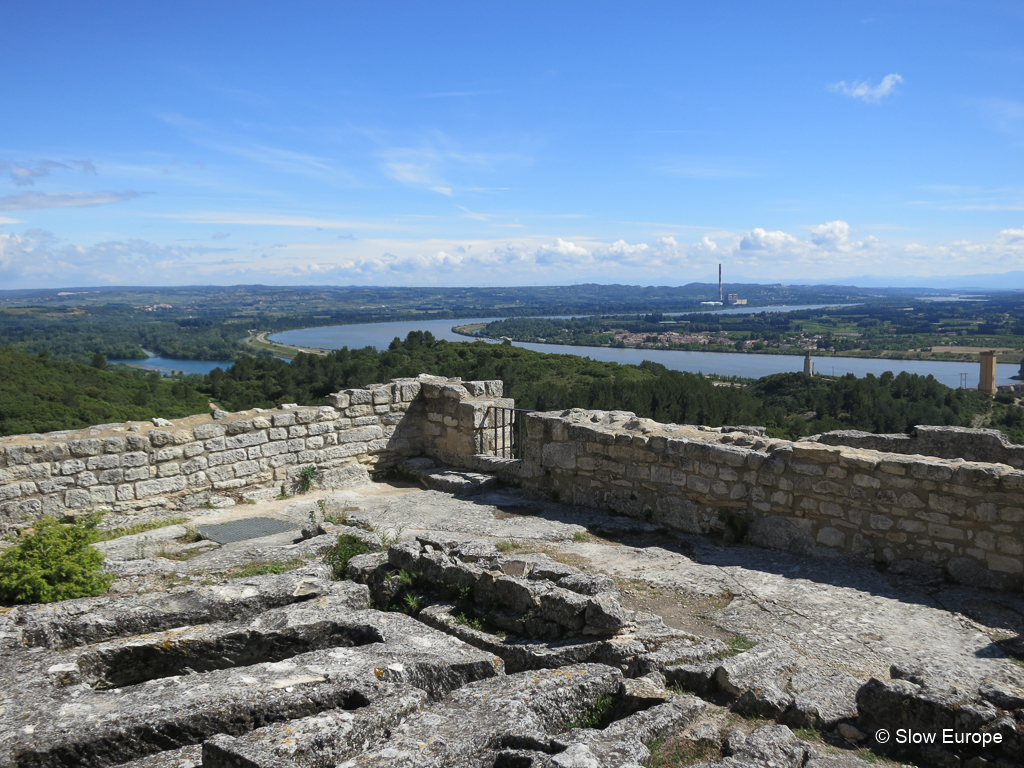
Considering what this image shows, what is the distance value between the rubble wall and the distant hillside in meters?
15.8

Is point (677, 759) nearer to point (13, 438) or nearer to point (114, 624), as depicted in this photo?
point (114, 624)

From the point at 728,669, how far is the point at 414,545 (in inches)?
117

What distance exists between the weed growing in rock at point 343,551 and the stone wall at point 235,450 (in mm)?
3153

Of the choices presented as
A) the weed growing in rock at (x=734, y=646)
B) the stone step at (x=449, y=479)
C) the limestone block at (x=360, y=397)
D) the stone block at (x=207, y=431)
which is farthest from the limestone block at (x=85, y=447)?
the weed growing in rock at (x=734, y=646)

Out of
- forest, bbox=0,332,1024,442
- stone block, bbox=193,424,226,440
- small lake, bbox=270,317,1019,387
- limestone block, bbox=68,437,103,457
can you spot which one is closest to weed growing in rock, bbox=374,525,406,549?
stone block, bbox=193,424,226,440

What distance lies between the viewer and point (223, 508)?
8.80 meters

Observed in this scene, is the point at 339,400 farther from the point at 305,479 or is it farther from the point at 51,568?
the point at 51,568

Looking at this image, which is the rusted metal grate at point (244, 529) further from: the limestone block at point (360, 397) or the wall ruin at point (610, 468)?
the limestone block at point (360, 397)

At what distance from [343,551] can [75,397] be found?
22.0 meters

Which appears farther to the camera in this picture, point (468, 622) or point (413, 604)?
point (413, 604)

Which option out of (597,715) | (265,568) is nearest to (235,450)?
(265,568)

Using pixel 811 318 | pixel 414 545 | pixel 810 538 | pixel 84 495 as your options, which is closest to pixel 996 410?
pixel 810 538

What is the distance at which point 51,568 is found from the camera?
16.5 ft

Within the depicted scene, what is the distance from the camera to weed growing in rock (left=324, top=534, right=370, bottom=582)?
610cm
